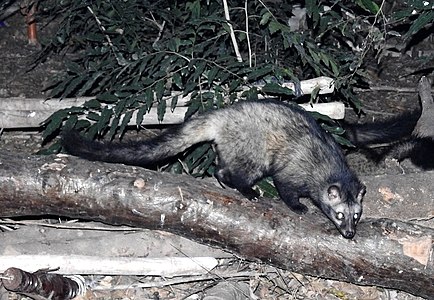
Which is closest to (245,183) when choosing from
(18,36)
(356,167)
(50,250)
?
(50,250)

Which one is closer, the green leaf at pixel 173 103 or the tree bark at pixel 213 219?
the tree bark at pixel 213 219

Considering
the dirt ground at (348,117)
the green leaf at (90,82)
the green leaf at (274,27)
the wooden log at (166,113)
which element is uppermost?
the green leaf at (274,27)

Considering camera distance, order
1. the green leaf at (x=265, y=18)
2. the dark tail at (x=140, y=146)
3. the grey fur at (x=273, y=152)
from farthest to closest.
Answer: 1. the green leaf at (x=265, y=18)
2. the grey fur at (x=273, y=152)
3. the dark tail at (x=140, y=146)

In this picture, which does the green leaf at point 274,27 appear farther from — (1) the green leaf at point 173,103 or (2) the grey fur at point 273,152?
(1) the green leaf at point 173,103

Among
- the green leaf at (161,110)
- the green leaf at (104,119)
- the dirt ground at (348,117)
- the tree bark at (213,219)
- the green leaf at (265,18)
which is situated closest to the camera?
the tree bark at (213,219)

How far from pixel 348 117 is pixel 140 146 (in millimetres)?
3666

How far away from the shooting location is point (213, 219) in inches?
214

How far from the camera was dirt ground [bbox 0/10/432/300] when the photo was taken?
5.73 m

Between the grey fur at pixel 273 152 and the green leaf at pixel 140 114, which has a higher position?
the green leaf at pixel 140 114

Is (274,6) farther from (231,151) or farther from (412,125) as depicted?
(231,151)

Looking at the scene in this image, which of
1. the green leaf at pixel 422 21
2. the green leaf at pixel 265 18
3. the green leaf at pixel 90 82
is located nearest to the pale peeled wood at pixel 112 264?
the green leaf at pixel 90 82

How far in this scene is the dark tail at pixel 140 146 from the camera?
5531mm

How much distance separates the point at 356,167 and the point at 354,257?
2301mm

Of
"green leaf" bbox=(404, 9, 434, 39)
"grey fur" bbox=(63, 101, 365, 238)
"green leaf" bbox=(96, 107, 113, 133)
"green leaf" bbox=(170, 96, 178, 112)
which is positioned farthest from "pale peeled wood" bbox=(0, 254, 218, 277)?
"green leaf" bbox=(404, 9, 434, 39)
